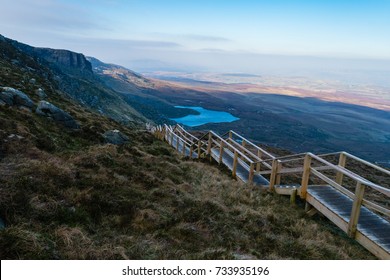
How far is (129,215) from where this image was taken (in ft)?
19.9

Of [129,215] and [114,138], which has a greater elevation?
[129,215]

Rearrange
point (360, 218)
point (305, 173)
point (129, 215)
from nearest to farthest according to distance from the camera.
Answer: point (129, 215)
point (360, 218)
point (305, 173)

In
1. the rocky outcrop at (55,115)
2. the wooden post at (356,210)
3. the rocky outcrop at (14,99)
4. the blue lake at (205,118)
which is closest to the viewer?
the wooden post at (356,210)

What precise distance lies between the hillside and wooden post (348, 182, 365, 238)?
1.10ft

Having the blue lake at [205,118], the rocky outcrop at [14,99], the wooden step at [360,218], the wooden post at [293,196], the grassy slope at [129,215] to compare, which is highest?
the rocky outcrop at [14,99]

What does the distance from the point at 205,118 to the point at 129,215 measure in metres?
138

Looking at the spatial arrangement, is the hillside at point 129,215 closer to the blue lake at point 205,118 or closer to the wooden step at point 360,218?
the wooden step at point 360,218

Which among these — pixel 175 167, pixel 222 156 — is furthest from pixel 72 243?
pixel 222 156

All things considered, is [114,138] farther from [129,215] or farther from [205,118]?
[205,118]

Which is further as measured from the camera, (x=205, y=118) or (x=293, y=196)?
(x=205, y=118)

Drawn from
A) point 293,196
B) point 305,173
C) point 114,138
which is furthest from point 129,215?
point 114,138

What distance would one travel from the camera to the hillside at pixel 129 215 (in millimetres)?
4730

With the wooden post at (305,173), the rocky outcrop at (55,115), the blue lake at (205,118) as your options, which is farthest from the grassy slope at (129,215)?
the blue lake at (205,118)

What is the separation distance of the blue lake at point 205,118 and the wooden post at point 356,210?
11665 cm
